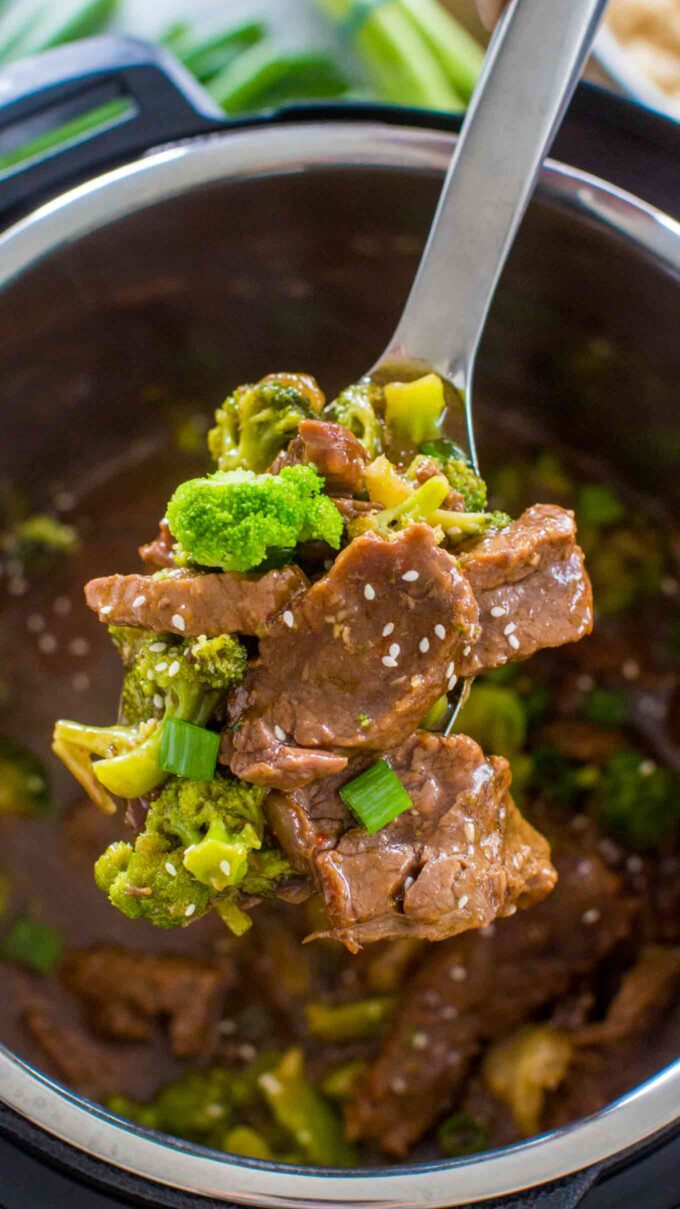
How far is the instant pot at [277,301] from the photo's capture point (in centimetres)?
163

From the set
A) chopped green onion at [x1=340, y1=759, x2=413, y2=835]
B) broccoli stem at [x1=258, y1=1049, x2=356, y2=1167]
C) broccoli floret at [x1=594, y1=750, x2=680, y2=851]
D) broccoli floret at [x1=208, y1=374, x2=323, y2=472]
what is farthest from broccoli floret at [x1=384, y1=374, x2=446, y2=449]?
broccoli stem at [x1=258, y1=1049, x2=356, y2=1167]

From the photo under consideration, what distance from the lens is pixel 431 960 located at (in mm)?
2686

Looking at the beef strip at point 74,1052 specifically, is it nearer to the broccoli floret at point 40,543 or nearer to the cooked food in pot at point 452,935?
the cooked food in pot at point 452,935

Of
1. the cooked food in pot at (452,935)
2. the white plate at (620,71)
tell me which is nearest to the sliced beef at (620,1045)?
the cooked food in pot at (452,935)

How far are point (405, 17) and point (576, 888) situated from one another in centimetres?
251

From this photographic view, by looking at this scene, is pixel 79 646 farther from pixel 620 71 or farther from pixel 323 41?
pixel 620 71

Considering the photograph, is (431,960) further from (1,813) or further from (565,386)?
(565,386)

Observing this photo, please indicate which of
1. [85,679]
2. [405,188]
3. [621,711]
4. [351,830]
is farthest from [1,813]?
[405,188]

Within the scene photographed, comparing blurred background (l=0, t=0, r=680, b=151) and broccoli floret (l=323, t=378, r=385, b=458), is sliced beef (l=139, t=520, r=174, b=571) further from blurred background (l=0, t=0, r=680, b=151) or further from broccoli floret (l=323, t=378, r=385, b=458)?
blurred background (l=0, t=0, r=680, b=151)

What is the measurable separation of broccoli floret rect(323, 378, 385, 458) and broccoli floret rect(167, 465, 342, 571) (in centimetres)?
28

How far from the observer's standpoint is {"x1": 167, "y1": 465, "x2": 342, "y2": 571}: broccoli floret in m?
1.49

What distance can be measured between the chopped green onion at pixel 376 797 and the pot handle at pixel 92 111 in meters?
1.43

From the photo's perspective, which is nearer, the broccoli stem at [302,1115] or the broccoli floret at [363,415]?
the broccoli floret at [363,415]

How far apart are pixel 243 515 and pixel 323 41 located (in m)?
2.30
